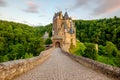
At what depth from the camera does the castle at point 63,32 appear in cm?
7500

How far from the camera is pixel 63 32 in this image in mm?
80188

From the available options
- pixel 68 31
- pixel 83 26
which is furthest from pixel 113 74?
pixel 83 26

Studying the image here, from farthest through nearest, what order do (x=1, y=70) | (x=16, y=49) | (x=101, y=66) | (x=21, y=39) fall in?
(x=21, y=39)
(x=16, y=49)
(x=101, y=66)
(x=1, y=70)

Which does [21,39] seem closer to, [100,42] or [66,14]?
[66,14]

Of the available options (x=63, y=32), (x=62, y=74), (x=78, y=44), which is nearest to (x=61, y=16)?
(x=63, y=32)

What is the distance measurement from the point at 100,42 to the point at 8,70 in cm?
10108

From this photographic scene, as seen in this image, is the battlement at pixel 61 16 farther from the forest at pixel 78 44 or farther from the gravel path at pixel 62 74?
the gravel path at pixel 62 74

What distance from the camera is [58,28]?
8431cm

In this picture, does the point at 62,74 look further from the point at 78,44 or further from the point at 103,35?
the point at 103,35

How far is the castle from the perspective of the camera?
75000 millimetres

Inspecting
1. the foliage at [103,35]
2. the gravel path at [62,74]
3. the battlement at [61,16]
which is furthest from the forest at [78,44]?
the gravel path at [62,74]

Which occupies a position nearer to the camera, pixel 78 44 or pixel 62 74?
pixel 62 74

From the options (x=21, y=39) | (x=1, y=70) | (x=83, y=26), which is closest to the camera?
(x=1, y=70)

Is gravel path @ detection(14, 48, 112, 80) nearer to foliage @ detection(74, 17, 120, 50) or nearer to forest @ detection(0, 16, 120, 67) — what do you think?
forest @ detection(0, 16, 120, 67)
